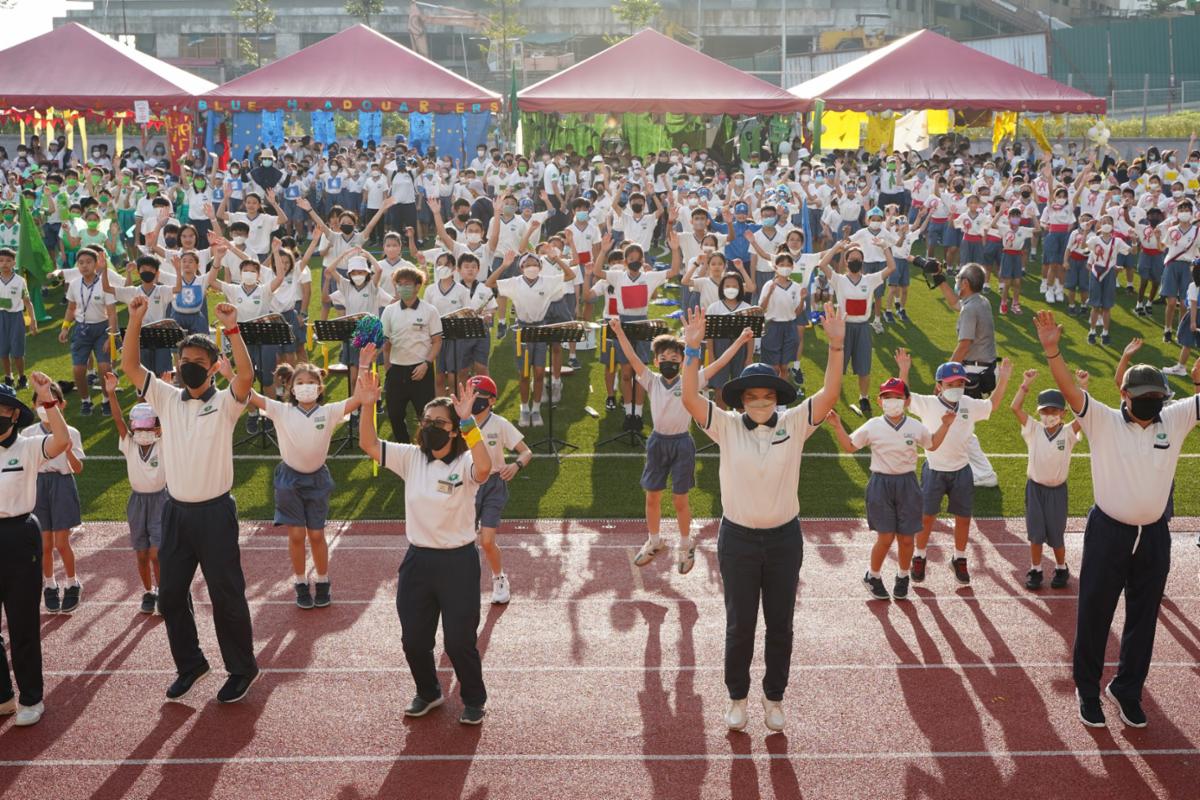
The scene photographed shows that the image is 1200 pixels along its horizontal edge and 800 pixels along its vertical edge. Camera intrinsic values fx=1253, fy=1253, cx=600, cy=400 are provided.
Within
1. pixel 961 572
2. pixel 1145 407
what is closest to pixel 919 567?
pixel 961 572

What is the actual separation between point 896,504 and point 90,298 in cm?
981

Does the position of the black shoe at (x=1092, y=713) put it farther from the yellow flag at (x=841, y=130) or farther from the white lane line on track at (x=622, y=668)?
the yellow flag at (x=841, y=130)

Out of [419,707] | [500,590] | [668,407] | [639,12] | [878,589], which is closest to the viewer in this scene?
[419,707]

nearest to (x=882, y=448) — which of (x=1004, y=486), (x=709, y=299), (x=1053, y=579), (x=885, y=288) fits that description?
(x=1053, y=579)

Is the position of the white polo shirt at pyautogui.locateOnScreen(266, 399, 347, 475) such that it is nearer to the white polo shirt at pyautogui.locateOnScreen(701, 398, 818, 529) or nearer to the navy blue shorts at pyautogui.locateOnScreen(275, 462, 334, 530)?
the navy blue shorts at pyautogui.locateOnScreen(275, 462, 334, 530)

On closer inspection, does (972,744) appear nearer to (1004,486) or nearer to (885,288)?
(1004,486)

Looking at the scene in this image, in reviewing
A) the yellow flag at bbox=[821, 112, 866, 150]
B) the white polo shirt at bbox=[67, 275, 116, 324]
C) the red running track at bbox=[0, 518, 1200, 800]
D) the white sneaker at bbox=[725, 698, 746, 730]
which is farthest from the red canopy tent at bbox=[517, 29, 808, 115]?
the white sneaker at bbox=[725, 698, 746, 730]

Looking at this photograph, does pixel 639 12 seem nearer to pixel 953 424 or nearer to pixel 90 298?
pixel 90 298

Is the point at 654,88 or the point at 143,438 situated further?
the point at 654,88

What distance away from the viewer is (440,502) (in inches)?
286

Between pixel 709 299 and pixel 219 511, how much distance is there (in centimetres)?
806

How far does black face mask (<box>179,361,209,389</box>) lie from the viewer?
7.66 meters

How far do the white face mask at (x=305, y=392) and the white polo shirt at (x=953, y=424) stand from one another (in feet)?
15.1

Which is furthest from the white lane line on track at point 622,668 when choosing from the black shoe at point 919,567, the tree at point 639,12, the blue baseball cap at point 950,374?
the tree at point 639,12
